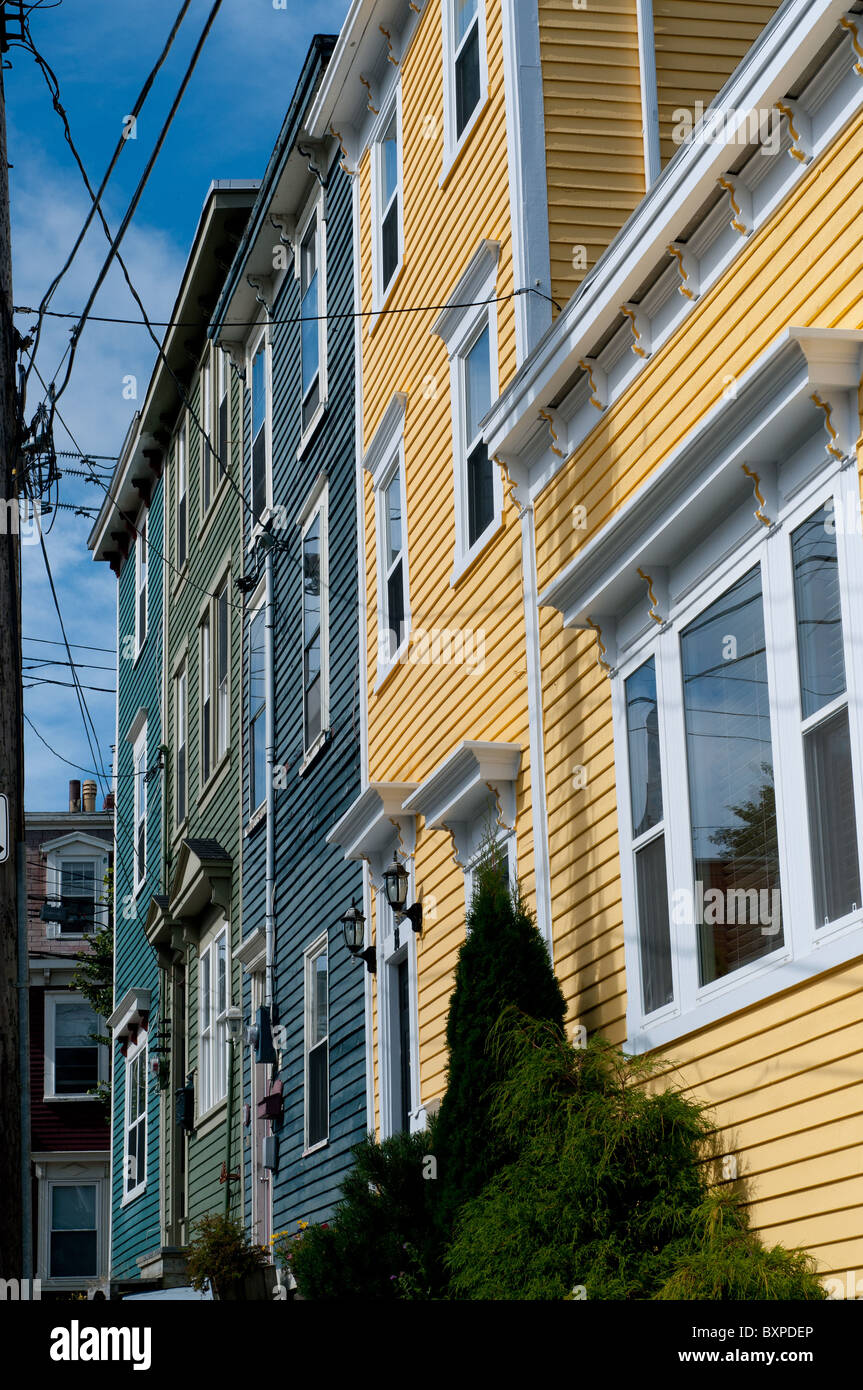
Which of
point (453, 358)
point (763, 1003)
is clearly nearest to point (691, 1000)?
point (763, 1003)

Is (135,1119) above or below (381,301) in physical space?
below

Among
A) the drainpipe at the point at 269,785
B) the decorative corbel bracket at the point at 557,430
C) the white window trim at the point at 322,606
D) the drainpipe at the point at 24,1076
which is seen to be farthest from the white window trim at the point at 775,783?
the drainpipe at the point at 269,785

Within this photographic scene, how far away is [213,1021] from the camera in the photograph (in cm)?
2136

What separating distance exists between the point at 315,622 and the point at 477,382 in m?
5.11

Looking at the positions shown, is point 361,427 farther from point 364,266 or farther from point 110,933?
point 110,933

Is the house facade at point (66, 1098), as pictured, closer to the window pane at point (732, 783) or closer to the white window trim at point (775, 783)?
the white window trim at point (775, 783)

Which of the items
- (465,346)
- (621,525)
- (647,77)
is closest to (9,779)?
(621,525)

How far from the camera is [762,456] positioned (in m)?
7.62

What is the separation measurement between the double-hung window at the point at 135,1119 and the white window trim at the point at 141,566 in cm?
659

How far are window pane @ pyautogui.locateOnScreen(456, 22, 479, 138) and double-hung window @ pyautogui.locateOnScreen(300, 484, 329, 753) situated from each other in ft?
15.2

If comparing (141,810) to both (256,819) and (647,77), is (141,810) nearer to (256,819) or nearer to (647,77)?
(256,819)

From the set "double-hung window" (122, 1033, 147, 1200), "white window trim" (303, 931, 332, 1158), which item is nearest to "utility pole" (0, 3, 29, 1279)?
"white window trim" (303, 931, 332, 1158)
